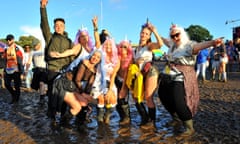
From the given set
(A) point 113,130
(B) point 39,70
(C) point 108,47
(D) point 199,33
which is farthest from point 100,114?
(D) point 199,33

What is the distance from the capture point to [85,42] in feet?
17.8

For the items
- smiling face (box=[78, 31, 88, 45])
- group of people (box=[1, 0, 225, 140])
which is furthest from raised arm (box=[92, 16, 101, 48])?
smiling face (box=[78, 31, 88, 45])

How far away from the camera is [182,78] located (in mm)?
4676

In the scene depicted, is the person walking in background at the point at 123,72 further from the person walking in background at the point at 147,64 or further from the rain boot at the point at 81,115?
the rain boot at the point at 81,115

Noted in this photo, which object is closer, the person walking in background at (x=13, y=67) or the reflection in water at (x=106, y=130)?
the reflection in water at (x=106, y=130)

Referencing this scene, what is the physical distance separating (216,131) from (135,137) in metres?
1.37

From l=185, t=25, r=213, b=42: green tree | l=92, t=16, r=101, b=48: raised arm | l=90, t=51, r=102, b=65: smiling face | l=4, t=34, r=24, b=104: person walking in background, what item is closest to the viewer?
l=90, t=51, r=102, b=65: smiling face

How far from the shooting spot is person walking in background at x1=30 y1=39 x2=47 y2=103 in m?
7.86

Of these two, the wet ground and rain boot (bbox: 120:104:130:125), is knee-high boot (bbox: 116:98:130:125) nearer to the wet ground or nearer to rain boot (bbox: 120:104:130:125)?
rain boot (bbox: 120:104:130:125)

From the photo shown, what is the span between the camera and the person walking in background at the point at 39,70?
25.8 ft

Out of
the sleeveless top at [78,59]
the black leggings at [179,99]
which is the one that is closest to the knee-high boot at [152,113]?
the black leggings at [179,99]

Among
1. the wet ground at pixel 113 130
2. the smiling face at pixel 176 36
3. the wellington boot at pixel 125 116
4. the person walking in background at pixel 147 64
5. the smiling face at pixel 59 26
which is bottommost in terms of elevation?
the wet ground at pixel 113 130

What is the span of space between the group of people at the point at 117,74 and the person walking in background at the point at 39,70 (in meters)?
2.32

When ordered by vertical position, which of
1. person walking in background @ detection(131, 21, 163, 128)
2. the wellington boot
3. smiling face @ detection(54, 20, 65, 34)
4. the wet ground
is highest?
smiling face @ detection(54, 20, 65, 34)
